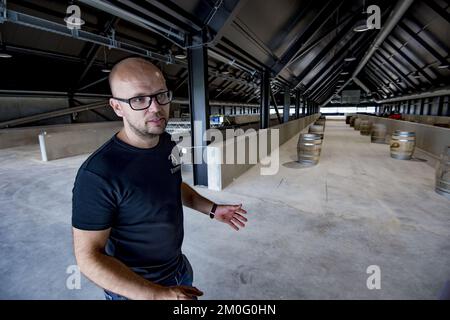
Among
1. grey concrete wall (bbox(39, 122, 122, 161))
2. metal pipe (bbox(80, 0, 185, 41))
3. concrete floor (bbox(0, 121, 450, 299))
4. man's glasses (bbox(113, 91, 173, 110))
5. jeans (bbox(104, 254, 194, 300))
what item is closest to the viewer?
man's glasses (bbox(113, 91, 173, 110))

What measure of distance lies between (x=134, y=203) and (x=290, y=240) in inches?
93.2

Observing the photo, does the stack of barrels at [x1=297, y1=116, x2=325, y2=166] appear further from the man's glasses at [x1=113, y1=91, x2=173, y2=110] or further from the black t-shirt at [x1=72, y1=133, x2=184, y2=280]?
the man's glasses at [x1=113, y1=91, x2=173, y2=110]

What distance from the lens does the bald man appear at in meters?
0.98

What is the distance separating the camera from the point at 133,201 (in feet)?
3.76

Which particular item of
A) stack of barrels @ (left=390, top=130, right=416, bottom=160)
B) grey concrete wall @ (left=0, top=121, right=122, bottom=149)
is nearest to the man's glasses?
stack of barrels @ (left=390, top=130, right=416, bottom=160)

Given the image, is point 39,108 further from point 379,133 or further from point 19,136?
point 379,133

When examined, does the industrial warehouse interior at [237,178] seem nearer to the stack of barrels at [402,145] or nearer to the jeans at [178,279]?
the stack of barrels at [402,145]

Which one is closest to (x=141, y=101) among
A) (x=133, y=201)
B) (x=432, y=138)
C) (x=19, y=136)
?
(x=133, y=201)

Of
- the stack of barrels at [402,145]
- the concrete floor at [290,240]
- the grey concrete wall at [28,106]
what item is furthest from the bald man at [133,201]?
the grey concrete wall at [28,106]

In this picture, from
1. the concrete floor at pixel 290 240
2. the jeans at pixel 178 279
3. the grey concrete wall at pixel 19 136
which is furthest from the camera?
the grey concrete wall at pixel 19 136

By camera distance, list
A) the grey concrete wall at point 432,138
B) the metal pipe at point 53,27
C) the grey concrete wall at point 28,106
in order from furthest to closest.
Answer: the grey concrete wall at point 28,106, the grey concrete wall at point 432,138, the metal pipe at point 53,27

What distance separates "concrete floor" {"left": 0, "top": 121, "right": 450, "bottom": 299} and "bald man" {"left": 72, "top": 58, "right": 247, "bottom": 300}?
1.16m

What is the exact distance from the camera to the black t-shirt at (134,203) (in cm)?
103

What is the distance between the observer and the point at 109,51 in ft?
38.7
